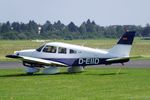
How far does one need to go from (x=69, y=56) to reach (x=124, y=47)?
3.33 meters

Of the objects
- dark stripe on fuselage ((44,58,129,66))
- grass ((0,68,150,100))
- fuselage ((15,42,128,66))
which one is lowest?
grass ((0,68,150,100))

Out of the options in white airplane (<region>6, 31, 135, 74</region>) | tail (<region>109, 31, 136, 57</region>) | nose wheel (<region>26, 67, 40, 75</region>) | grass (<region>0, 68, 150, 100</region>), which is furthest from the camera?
nose wheel (<region>26, 67, 40, 75</region>)

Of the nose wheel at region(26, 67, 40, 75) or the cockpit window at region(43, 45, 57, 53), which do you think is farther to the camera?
the cockpit window at region(43, 45, 57, 53)

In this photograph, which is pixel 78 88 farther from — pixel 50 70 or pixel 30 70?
pixel 30 70

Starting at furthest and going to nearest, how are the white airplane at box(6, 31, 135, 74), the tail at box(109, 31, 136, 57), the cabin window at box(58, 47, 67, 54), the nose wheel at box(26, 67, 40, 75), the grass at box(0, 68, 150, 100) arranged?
the cabin window at box(58, 47, 67, 54)
the nose wheel at box(26, 67, 40, 75)
the tail at box(109, 31, 136, 57)
the white airplane at box(6, 31, 135, 74)
the grass at box(0, 68, 150, 100)

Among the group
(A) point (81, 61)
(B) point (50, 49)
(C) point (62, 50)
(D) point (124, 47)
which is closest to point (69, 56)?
(C) point (62, 50)

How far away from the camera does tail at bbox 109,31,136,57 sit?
99.5ft

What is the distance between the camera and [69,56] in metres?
30.8

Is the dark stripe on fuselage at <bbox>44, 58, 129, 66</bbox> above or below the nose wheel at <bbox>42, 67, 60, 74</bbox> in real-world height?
above

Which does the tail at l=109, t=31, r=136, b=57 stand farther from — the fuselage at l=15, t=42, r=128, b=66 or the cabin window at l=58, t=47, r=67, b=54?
the cabin window at l=58, t=47, r=67, b=54

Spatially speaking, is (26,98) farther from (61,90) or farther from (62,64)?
(62,64)

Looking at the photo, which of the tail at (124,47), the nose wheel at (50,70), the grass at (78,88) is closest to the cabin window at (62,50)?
the nose wheel at (50,70)

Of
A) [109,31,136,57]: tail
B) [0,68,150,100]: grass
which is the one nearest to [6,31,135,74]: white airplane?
[109,31,136,57]: tail

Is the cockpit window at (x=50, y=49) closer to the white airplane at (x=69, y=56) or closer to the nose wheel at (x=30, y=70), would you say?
the white airplane at (x=69, y=56)
